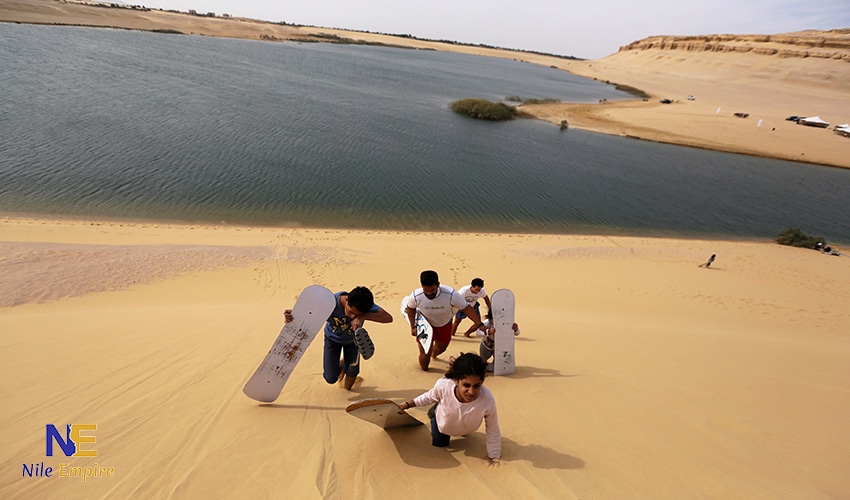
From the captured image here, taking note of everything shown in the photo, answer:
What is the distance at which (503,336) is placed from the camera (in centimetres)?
624

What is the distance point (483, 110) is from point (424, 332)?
150ft

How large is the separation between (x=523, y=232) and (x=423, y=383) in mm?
16153

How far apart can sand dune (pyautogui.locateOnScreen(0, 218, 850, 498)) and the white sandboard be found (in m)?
0.48

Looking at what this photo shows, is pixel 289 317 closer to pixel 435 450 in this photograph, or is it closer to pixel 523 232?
pixel 435 450

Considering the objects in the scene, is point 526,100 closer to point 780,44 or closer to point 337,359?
point 337,359

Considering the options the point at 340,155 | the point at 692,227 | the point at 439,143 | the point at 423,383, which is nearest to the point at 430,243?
the point at 423,383

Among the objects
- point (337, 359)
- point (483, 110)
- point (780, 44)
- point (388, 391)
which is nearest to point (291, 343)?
point (337, 359)

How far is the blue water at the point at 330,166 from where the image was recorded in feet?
65.7

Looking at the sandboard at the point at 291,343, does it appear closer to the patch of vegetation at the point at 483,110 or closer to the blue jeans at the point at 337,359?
the blue jeans at the point at 337,359

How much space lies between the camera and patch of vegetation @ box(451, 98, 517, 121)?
47469mm

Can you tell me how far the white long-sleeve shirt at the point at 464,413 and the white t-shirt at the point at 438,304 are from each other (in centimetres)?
212

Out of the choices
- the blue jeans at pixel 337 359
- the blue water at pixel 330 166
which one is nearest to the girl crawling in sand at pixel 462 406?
the blue jeans at pixel 337 359

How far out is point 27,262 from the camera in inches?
424

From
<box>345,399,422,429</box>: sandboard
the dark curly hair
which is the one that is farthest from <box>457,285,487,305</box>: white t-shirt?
the dark curly hair
